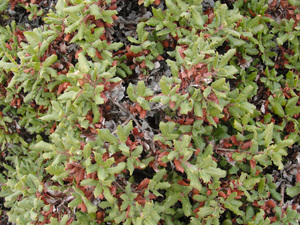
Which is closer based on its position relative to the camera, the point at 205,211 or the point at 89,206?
the point at 89,206

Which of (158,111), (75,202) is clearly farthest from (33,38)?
(75,202)

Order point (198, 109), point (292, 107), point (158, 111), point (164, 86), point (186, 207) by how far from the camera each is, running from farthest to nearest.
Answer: point (292, 107) < point (158, 111) < point (186, 207) < point (198, 109) < point (164, 86)

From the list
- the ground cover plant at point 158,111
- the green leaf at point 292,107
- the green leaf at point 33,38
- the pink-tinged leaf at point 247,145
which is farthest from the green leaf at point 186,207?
the green leaf at point 33,38

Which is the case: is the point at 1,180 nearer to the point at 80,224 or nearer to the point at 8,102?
the point at 8,102

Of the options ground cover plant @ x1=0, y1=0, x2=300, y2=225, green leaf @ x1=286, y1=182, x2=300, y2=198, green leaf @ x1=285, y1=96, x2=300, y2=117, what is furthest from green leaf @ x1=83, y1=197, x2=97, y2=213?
green leaf @ x1=285, y1=96, x2=300, y2=117

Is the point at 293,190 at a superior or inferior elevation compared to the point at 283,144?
inferior

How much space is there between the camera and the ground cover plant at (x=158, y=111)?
2.04 meters

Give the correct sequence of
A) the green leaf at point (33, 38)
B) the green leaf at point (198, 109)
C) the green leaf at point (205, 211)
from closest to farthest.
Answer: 1. the green leaf at point (198, 109)
2. the green leaf at point (205, 211)
3. the green leaf at point (33, 38)

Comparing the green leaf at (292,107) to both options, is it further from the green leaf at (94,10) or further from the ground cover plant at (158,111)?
the green leaf at (94,10)

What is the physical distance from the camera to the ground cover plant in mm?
2041

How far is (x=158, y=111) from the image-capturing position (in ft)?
7.73

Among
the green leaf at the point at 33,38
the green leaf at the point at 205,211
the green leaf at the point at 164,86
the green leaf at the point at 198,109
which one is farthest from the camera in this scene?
the green leaf at the point at 33,38

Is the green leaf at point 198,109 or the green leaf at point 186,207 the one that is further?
the green leaf at point 186,207

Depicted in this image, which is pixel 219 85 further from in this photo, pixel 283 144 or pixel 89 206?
pixel 89 206
